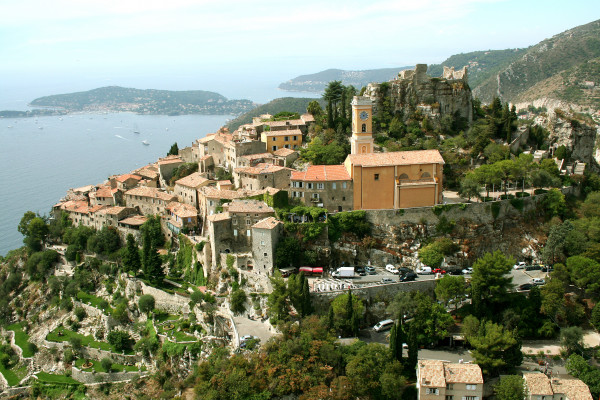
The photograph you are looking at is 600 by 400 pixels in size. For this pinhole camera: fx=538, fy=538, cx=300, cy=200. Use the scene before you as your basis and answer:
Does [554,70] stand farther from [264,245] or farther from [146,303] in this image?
[146,303]

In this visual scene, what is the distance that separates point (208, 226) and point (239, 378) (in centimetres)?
1535

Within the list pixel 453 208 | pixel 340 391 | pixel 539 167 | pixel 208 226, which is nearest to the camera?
pixel 340 391

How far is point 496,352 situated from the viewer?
29.9m

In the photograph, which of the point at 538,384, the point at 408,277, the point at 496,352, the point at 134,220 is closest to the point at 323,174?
the point at 408,277

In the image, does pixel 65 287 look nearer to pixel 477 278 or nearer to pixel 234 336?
pixel 234 336

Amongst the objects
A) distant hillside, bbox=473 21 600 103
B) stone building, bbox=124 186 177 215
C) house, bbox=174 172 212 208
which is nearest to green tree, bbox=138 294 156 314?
stone building, bbox=124 186 177 215

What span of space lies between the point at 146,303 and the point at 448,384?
23.0 meters

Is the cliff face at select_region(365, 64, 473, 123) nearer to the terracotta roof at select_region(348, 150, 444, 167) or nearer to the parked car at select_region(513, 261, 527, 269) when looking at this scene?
the terracotta roof at select_region(348, 150, 444, 167)

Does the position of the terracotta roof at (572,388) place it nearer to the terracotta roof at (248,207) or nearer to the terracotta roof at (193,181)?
the terracotta roof at (248,207)

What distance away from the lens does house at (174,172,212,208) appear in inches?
1844

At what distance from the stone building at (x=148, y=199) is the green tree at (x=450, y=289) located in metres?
25.0

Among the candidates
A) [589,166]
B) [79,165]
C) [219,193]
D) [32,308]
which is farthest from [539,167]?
[79,165]

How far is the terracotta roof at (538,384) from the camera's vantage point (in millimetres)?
28067

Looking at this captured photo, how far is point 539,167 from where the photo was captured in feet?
148
